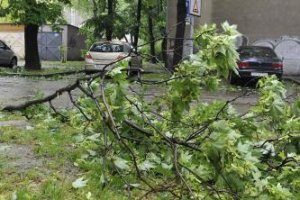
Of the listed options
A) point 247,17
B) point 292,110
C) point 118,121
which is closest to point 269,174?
point 292,110

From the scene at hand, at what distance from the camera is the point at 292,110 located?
3598 millimetres

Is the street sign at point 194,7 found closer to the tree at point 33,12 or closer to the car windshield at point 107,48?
the car windshield at point 107,48

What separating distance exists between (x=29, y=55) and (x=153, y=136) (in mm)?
23187

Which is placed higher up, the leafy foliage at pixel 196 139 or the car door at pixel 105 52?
the leafy foliage at pixel 196 139

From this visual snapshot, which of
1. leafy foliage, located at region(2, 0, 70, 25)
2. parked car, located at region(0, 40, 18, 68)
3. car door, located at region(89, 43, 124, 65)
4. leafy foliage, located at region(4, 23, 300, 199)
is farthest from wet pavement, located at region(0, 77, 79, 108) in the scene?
parked car, located at region(0, 40, 18, 68)

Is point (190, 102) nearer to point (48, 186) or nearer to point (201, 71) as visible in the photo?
point (201, 71)

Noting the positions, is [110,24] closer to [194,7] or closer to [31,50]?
[31,50]

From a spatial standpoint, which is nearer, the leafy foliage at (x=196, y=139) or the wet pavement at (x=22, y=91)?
the leafy foliage at (x=196, y=139)

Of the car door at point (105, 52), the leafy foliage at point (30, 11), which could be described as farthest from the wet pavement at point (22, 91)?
the leafy foliage at point (30, 11)

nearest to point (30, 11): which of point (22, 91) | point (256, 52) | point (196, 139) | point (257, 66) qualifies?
point (22, 91)

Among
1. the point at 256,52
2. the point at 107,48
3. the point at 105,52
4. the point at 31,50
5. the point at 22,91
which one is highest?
the point at 256,52

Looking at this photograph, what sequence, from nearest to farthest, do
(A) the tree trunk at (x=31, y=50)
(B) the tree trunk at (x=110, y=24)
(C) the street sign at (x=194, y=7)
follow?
(C) the street sign at (x=194, y=7) → (A) the tree trunk at (x=31, y=50) → (B) the tree trunk at (x=110, y=24)

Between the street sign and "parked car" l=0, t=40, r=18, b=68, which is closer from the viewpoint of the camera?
the street sign

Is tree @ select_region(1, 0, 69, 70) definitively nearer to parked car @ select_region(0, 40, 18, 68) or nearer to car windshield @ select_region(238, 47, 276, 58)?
parked car @ select_region(0, 40, 18, 68)
